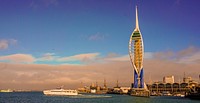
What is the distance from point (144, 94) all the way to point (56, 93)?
59331mm

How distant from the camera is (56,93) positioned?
7864 inches

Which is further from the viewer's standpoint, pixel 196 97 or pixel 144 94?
pixel 144 94

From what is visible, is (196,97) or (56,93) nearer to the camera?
(196,97)

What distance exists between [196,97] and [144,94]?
1893 inches

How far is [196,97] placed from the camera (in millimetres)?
151000

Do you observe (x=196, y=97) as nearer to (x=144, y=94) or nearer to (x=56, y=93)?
(x=144, y=94)

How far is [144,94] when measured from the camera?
638 feet

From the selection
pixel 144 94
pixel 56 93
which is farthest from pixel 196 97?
pixel 56 93

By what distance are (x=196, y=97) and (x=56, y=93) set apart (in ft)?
306
